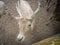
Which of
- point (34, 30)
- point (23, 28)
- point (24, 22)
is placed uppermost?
point (24, 22)

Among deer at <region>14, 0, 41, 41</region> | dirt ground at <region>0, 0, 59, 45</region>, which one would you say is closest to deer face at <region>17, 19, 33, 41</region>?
deer at <region>14, 0, 41, 41</region>

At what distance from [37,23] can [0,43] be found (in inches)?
61.5

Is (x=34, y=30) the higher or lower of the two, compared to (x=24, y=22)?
lower

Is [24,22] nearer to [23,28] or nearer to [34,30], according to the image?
[23,28]

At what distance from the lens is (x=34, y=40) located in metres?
7.41

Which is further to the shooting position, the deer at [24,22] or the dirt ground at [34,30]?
the dirt ground at [34,30]

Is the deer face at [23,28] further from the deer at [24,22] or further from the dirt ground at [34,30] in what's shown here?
the dirt ground at [34,30]

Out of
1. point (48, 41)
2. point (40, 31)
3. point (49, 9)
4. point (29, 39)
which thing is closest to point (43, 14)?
point (49, 9)

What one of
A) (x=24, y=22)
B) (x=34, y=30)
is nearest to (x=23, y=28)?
(x=24, y=22)

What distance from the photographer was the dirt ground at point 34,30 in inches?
292

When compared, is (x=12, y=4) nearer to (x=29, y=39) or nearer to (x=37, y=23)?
(x=37, y=23)

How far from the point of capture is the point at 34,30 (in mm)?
7730

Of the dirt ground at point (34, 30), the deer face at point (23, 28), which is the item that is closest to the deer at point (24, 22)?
the deer face at point (23, 28)

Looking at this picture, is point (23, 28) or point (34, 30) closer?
point (23, 28)
